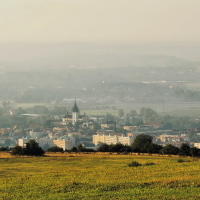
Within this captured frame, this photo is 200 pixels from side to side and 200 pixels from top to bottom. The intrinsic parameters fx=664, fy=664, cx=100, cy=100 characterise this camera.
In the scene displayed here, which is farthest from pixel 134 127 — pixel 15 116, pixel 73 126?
pixel 15 116

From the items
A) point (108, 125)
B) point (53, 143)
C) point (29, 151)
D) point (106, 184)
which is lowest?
point (106, 184)

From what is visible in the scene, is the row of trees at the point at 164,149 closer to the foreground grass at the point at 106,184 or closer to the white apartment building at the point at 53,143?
the foreground grass at the point at 106,184

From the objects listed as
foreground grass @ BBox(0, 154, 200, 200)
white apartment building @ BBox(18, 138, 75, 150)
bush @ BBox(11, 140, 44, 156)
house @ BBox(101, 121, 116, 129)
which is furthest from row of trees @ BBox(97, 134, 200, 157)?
house @ BBox(101, 121, 116, 129)

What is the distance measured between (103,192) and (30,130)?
94.7 metres

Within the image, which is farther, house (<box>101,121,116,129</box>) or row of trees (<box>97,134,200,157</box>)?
house (<box>101,121,116,129</box>)

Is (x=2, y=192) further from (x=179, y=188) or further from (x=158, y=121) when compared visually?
(x=158, y=121)

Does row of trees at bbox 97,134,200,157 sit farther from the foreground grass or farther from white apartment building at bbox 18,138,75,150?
white apartment building at bbox 18,138,75,150

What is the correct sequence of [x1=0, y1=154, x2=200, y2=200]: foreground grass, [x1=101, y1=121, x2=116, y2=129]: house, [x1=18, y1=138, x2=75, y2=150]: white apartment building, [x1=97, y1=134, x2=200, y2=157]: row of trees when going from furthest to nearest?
[x1=101, y1=121, x2=116, y2=129]: house < [x1=18, y1=138, x2=75, y2=150]: white apartment building < [x1=97, y1=134, x2=200, y2=157]: row of trees < [x1=0, y1=154, x2=200, y2=200]: foreground grass

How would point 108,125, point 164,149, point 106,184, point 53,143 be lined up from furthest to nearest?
1. point 108,125
2. point 53,143
3. point 164,149
4. point 106,184

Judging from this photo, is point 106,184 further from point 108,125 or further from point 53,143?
point 108,125

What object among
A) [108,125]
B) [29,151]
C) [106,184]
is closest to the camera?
[106,184]

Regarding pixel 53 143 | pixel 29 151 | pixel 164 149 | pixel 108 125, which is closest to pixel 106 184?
pixel 29 151

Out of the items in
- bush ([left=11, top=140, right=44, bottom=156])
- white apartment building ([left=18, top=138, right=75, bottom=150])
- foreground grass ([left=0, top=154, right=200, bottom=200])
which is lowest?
foreground grass ([left=0, top=154, right=200, bottom=200])

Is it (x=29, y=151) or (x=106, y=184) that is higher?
(x=29, y=151)
